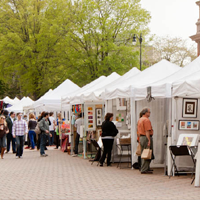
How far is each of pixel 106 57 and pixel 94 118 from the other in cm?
1939

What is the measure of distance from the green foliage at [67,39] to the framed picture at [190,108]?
80.0 ft

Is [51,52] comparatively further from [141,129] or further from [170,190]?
[170,190]

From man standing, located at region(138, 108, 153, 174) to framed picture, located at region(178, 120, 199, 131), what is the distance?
84 cm

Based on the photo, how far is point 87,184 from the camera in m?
11.1

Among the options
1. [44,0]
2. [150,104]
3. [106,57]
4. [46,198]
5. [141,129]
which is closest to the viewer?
[46,198]

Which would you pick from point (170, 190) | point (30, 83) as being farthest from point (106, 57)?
point (170, 190)

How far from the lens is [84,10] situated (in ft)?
124

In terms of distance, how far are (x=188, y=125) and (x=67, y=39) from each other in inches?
1051

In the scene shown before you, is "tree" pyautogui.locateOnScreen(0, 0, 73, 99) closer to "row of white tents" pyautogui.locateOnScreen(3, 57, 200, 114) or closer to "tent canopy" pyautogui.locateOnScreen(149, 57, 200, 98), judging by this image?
"row of white tents" pyautogui.locateOnScreen(3, 57, 200, 114)

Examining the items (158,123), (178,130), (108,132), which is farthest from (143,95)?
(108,132)

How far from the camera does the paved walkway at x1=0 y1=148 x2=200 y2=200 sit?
938cm

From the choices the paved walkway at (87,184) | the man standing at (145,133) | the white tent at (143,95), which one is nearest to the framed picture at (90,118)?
the white tent at (143,95)

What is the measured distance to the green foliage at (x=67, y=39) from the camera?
37.9m

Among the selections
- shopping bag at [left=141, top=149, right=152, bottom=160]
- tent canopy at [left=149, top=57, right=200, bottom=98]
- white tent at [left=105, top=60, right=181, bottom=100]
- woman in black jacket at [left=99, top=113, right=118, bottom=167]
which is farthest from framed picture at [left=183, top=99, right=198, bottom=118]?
woman in black jacket at [left=99, top=113, right=118, bottom=167]
